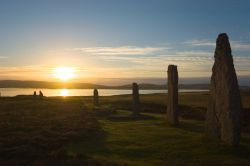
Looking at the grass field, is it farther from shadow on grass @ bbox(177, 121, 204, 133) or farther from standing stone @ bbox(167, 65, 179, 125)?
standing stone @ bbox(167, 65, 179, 125)

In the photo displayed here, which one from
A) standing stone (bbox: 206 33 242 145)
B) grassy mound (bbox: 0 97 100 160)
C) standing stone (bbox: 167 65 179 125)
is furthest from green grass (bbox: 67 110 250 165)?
standing stone (bbox: 167 65 179 125)

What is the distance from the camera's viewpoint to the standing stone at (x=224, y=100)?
22.1 m

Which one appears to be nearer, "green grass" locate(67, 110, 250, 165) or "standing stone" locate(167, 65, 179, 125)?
"green grass" locate(67, 110, 250, 165)

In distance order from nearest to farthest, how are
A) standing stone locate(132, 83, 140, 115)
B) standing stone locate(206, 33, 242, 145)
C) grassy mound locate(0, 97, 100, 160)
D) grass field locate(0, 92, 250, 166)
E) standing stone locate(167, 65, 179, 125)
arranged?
grass field locate(0, 92, 250, 166), grassy mound locate(0, 97, 100, 160), standing stone locate(206, 33, 242, 145), standing stone locate(167, 65, 179, 125), standing stone locate(132, 83, 140, 115)

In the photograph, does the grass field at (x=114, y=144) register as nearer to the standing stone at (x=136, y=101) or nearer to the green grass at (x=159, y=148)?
A: the green grass at (x=159, y=148)

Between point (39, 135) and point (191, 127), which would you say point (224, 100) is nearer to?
point (191, 127)

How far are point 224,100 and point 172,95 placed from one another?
10.2 meters

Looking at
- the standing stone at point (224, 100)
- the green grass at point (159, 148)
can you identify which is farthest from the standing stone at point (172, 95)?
the standing stone at point (224, 100)

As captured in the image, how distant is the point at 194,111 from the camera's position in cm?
4394

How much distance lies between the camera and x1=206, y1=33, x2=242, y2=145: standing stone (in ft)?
72.4

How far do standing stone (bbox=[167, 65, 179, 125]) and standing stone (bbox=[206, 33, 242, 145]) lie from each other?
27.6 feet

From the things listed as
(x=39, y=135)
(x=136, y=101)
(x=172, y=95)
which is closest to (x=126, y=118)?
(x=136, y=101)

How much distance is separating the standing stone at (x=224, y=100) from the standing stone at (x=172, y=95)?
8427mm

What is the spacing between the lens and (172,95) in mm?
32812
